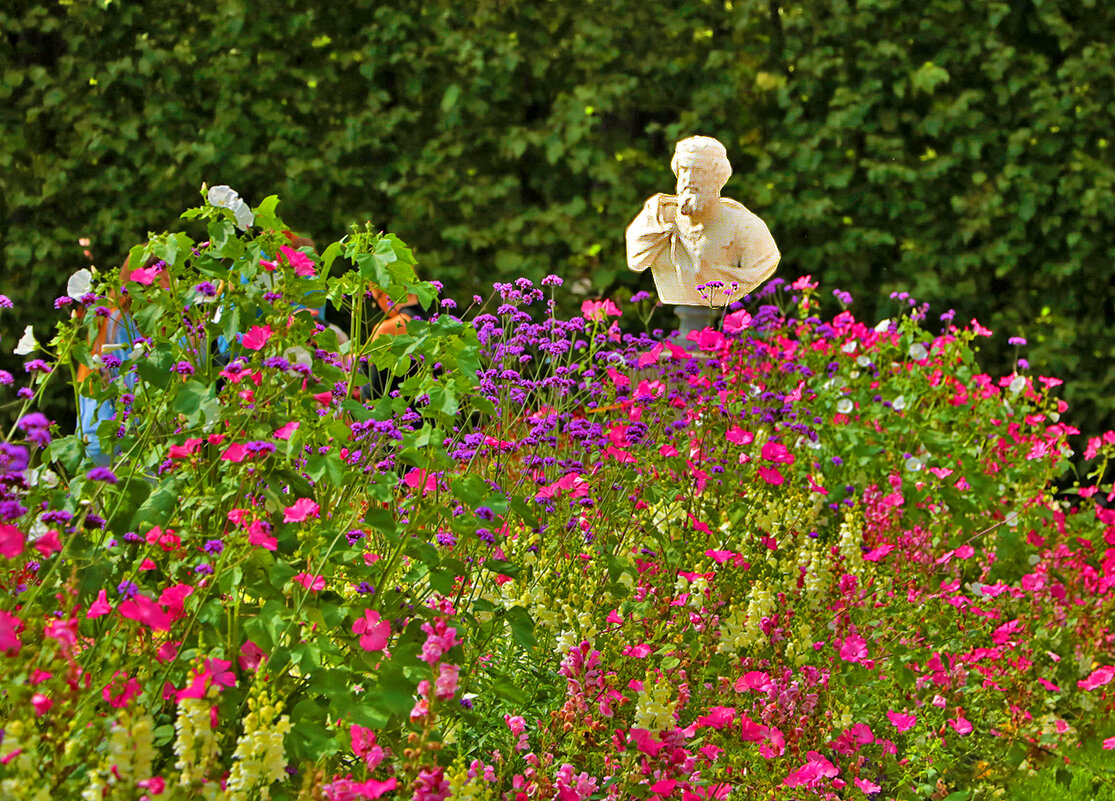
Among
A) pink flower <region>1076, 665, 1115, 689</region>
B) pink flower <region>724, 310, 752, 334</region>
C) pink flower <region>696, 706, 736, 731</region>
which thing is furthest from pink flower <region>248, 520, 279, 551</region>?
pink flower <region>1076, 665, 1115, 689</region>

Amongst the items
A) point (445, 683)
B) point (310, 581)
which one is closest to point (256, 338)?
point (310, 581)

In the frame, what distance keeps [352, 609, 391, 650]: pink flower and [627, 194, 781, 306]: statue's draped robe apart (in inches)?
107

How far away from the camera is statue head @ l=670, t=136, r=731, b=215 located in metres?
4.31

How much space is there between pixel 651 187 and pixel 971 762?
4.02 m

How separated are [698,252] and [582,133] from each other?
6.68ft

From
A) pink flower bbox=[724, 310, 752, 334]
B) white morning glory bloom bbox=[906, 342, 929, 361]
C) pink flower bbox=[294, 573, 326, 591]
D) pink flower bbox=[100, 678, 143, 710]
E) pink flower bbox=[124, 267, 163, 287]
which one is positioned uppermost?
white morning glory bloom bbox=[906, 342, 929, 361]

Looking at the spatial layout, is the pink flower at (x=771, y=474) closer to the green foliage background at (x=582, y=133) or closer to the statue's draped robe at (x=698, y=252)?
the statue's draped robe at (x=698, y=252)

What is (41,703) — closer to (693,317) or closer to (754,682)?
(754,682)

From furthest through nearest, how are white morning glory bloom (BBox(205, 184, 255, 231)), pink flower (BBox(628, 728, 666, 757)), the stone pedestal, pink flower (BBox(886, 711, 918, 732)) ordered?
the stone pedestal, pink flower (BBox(886, 711, 918, 732)), white morning glory bloom (BBox(205, 184, 255, 231)), pink flower (BBox(628, 728, 666, 757))

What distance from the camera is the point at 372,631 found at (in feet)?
5.90

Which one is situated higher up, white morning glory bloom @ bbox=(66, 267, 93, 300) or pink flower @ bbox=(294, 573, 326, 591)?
white morning glory bloom @ bbox=(66, 267, 93, 300)

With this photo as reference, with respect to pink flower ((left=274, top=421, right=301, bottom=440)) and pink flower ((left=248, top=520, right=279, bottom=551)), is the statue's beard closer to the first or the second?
pink flower ((left=274, top=421, right=301, bottom=440))

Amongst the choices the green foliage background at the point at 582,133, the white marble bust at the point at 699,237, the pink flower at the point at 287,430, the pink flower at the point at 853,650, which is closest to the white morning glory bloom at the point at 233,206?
the pink flower at the point at 287,430

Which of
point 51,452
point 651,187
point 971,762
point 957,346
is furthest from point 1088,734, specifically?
point 651,187
